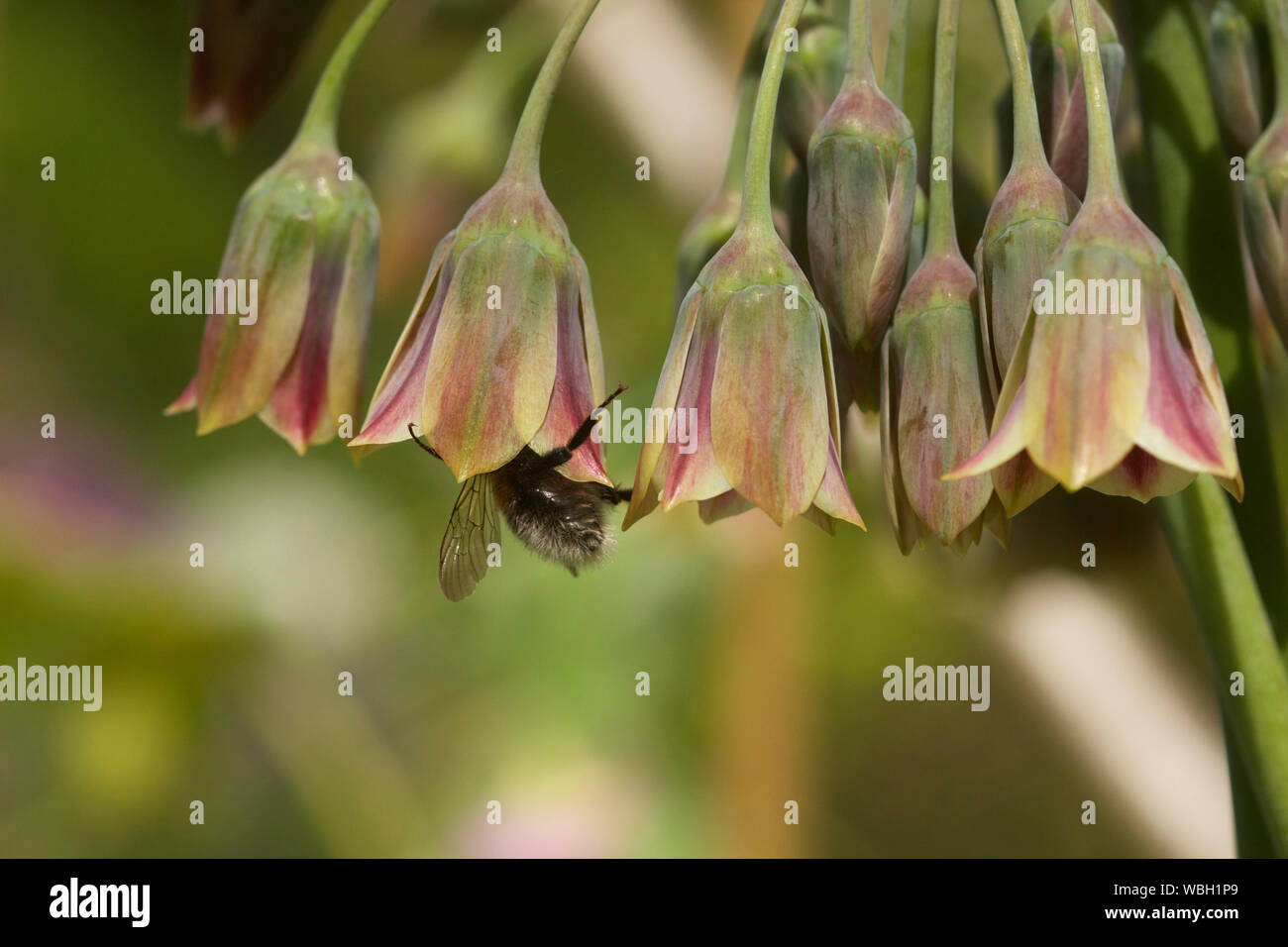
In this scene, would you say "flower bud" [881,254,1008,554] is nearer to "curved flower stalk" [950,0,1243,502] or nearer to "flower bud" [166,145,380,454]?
"curved flower stalk" [950,0,1243,502]

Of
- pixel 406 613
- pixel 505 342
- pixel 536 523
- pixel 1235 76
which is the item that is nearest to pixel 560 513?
pixel 536 523

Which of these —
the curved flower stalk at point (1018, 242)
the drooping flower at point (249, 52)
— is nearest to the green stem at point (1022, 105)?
the curved flower stalk at point (1018, 242)

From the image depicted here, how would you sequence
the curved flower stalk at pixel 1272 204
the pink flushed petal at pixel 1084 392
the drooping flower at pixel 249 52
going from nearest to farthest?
the pink flushed petal at pixel 1084 392 → the curved flower stalk at pixel 1272 204 → the drooping flower at pixel 249 52

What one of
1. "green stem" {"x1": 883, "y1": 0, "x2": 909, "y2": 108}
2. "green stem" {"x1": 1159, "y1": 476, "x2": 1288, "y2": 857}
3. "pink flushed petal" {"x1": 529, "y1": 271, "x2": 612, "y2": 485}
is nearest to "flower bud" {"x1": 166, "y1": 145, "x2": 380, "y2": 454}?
"pink flushed petal" {"x1": 529, "y1": 271, "x2": 612, "y2": 485}

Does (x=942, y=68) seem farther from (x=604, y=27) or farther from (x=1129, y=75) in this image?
(x=604, y=27)

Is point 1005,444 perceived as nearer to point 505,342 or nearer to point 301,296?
point 505,342

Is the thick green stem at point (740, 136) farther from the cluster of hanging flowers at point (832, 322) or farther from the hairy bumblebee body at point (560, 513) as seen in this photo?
the hairy bumblebee body at point (560, 513)
